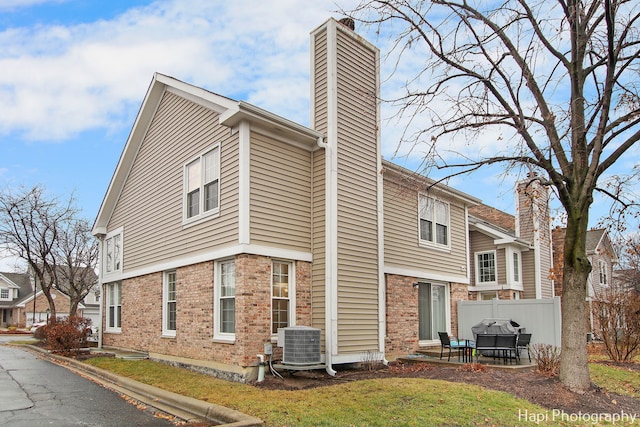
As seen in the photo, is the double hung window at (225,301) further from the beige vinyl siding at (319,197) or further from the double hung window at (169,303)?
the double hung window at (169,303)

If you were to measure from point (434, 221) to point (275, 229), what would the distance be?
7.82 meters

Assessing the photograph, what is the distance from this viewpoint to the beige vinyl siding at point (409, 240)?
16016 mm

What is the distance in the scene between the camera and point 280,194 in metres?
12.5

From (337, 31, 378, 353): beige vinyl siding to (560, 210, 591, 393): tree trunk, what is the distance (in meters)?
4.76

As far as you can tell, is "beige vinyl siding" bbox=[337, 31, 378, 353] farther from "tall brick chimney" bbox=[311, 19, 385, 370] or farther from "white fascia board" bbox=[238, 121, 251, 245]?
"white fascia board" bbox=[238, 121, 251, 245]

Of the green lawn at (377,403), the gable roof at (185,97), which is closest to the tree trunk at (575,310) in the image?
the green lawn at (377,403)

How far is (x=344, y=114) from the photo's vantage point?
13.7m

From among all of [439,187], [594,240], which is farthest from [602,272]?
[439,187]

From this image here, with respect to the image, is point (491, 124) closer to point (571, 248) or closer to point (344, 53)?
point (571, 248)

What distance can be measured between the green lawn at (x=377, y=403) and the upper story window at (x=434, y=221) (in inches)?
311

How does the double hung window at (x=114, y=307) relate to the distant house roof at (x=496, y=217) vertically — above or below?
below

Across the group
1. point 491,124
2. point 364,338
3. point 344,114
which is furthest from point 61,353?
point 491,124

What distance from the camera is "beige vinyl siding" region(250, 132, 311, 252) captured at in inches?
471

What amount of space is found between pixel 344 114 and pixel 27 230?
22212mm
